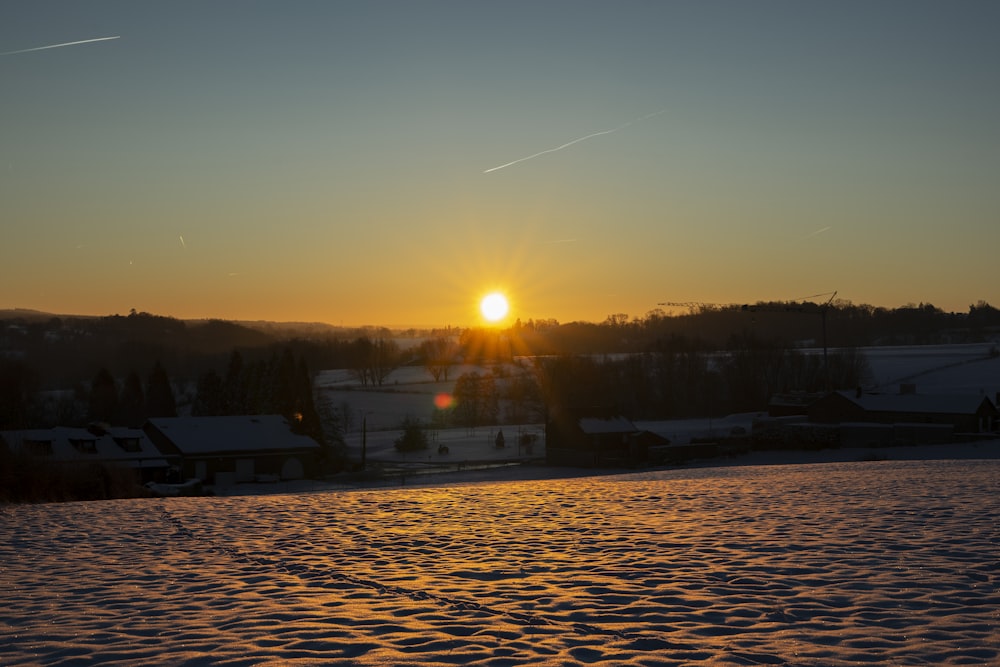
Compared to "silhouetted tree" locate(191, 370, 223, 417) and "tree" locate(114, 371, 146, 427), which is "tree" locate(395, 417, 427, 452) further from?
"tree" locate(114, 371, 146, 427)

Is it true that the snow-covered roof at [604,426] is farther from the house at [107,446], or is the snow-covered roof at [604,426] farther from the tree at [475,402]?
the tree at [475,402]

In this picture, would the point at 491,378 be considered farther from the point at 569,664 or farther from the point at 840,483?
the point at 569,664

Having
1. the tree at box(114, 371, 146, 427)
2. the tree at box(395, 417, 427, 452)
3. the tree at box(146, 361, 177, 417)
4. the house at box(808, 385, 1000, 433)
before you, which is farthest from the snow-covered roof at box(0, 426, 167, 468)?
the house at box(808, 385, 1000, 433)

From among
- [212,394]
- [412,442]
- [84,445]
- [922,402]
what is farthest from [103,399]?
[922,402]

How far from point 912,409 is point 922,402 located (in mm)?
1156

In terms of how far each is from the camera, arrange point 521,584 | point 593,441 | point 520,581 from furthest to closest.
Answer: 1. point 593,441
2. point 520,581
3. point 521,584

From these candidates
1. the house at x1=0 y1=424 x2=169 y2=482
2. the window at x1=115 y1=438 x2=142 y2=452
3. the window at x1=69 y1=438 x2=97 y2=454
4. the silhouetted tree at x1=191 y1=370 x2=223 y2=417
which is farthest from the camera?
the silhouetted tree at x1=191 y1=370 x2=223 y2=417

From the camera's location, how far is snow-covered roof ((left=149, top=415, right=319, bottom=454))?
54125mm

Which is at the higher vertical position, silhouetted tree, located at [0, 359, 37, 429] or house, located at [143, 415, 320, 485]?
silhouetted tree, located at [0, 359, 37, 429]

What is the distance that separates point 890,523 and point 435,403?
123 meters

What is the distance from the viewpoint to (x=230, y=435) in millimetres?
55938

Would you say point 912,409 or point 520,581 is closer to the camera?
point 520,581

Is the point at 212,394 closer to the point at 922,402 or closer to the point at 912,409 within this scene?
the point at 912,409

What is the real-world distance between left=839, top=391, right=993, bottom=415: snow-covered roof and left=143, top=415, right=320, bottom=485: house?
1751 inches
